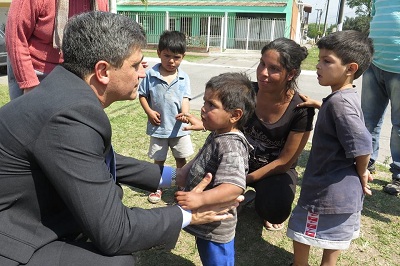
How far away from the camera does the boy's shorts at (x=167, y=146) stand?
3413 mm

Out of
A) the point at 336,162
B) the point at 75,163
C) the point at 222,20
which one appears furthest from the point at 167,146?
the point at 222,20

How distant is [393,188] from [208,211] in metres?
2.53

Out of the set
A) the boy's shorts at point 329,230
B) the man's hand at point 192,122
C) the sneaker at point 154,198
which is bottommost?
the sneaker at point 154,198

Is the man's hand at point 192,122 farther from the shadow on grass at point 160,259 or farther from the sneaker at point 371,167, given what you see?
the sneaker at point 371,167

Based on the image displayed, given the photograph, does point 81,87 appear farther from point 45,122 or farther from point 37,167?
point 37,167

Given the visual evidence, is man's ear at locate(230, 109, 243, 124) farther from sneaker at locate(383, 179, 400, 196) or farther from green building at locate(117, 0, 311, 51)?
green building at locate(117, 0, 311, 51)

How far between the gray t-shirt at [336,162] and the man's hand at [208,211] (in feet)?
1.81

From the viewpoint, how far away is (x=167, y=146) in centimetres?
346

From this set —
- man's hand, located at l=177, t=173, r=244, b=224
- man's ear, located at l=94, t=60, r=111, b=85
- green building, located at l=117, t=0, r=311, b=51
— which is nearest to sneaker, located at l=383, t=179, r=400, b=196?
man's hand, located at l=177, t=173, r=244, b=224

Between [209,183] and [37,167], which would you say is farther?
[209,183]

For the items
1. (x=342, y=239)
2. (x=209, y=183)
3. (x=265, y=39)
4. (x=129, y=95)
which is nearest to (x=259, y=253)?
(x=342, y=239)

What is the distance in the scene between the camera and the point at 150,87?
10.9ft

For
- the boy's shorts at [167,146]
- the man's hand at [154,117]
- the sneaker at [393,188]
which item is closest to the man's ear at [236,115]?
the man's hand at [154,117]

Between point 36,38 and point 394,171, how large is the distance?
3.45 metres
